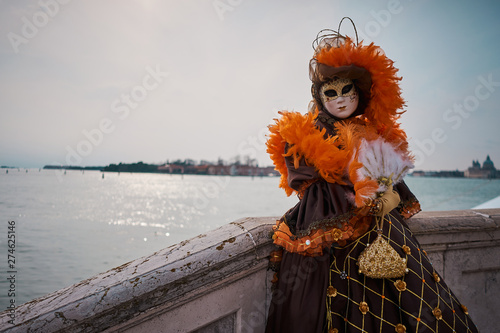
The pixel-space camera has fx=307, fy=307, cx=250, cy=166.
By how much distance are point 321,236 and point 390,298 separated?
1.63 ft

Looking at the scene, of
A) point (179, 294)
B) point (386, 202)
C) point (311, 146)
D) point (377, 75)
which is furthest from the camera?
point (377, 75)

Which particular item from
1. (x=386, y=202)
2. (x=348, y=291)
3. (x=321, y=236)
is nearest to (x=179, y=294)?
(x=321, y=236)

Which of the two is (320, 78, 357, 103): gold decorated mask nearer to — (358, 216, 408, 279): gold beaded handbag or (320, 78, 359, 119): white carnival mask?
(320, 78, 359, 119): white carnival mask

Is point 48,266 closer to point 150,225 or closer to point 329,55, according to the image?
point 150,225

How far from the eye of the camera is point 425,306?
158 cm

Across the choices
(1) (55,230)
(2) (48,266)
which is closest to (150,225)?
(1) (55,230)

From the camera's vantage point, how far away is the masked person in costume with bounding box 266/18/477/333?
1.59m

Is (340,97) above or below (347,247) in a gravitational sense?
above

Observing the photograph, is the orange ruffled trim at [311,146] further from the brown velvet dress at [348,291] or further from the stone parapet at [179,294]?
the stone parapet at [179,294]

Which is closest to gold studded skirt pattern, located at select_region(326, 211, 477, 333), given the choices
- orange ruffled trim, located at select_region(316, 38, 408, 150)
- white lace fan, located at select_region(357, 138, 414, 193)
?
white lace fan, located at select_region(357, 138, 414, 193)

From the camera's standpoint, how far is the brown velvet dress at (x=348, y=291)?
1.58 m

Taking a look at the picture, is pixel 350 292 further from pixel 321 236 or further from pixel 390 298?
pixel 321 236

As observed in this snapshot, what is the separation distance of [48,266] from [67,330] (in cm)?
1686

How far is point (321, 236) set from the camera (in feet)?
5.32
